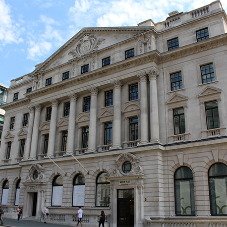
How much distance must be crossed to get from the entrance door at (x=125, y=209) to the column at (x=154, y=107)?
582 centimetres

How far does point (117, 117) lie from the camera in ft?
98.3

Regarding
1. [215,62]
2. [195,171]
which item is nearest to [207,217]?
[195,171]

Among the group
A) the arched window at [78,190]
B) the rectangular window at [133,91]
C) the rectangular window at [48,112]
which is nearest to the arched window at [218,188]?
the rectangular window at [133,91]

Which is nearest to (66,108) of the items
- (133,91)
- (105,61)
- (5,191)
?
(105,61)

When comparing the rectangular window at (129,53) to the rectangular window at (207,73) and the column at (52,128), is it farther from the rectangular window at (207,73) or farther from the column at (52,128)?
the column at (52,128)

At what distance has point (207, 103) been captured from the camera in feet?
86.3

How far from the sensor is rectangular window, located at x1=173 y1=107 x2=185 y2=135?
27062 millimetres

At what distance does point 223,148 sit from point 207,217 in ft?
19.6

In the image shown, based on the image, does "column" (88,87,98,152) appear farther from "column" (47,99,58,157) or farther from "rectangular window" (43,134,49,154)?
"rectangular window" (43,134,49,154)

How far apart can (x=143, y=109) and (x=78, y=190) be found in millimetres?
11756

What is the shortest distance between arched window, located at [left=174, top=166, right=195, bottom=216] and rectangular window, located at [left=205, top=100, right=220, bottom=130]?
4.71 metres

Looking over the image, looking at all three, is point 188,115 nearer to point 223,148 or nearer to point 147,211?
point 223,148

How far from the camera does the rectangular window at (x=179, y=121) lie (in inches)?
1065

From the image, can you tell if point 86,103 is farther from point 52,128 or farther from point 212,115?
point 212,115
